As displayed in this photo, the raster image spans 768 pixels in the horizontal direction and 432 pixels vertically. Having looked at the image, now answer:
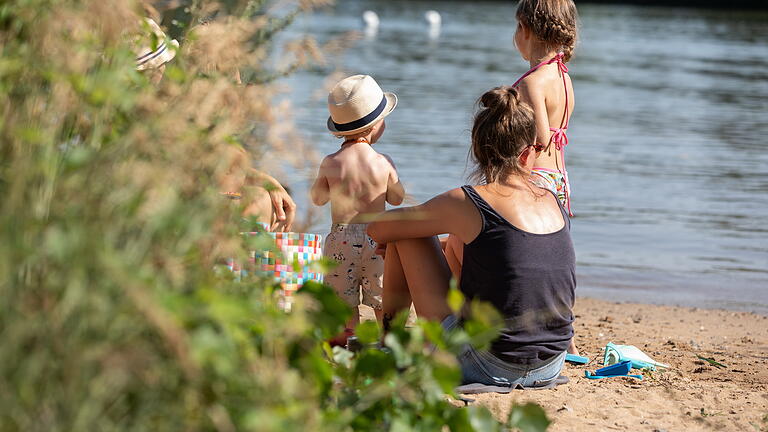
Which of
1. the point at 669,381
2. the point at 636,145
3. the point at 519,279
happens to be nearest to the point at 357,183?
the point at 519,279

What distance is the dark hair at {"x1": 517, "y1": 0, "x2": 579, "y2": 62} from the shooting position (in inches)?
191

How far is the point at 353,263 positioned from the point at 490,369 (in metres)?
1.28

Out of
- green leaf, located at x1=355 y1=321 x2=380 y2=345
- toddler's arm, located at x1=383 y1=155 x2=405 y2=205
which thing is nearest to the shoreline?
green leaf, located at x1=355 y1=321 x2=380 y2=345

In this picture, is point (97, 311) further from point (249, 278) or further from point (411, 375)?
point (411, 375)

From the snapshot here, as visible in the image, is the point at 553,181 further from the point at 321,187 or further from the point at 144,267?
the point at 144,267

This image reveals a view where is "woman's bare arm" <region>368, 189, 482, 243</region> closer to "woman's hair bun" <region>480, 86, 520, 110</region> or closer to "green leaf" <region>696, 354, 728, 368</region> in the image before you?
"woman's hair bun" <region>480, 86, 520, 110</region>

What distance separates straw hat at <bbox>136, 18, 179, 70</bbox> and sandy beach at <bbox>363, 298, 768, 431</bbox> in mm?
1244

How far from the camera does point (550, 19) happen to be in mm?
4848

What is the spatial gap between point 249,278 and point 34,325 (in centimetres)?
62

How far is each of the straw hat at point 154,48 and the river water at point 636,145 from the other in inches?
13.4

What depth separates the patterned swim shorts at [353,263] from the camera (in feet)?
16.4

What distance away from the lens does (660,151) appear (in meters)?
13.6

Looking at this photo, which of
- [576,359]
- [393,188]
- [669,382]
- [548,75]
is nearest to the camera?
[669,382]

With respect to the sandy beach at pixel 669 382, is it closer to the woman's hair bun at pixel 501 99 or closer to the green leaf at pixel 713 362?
the green leaf at pixel 713 362
